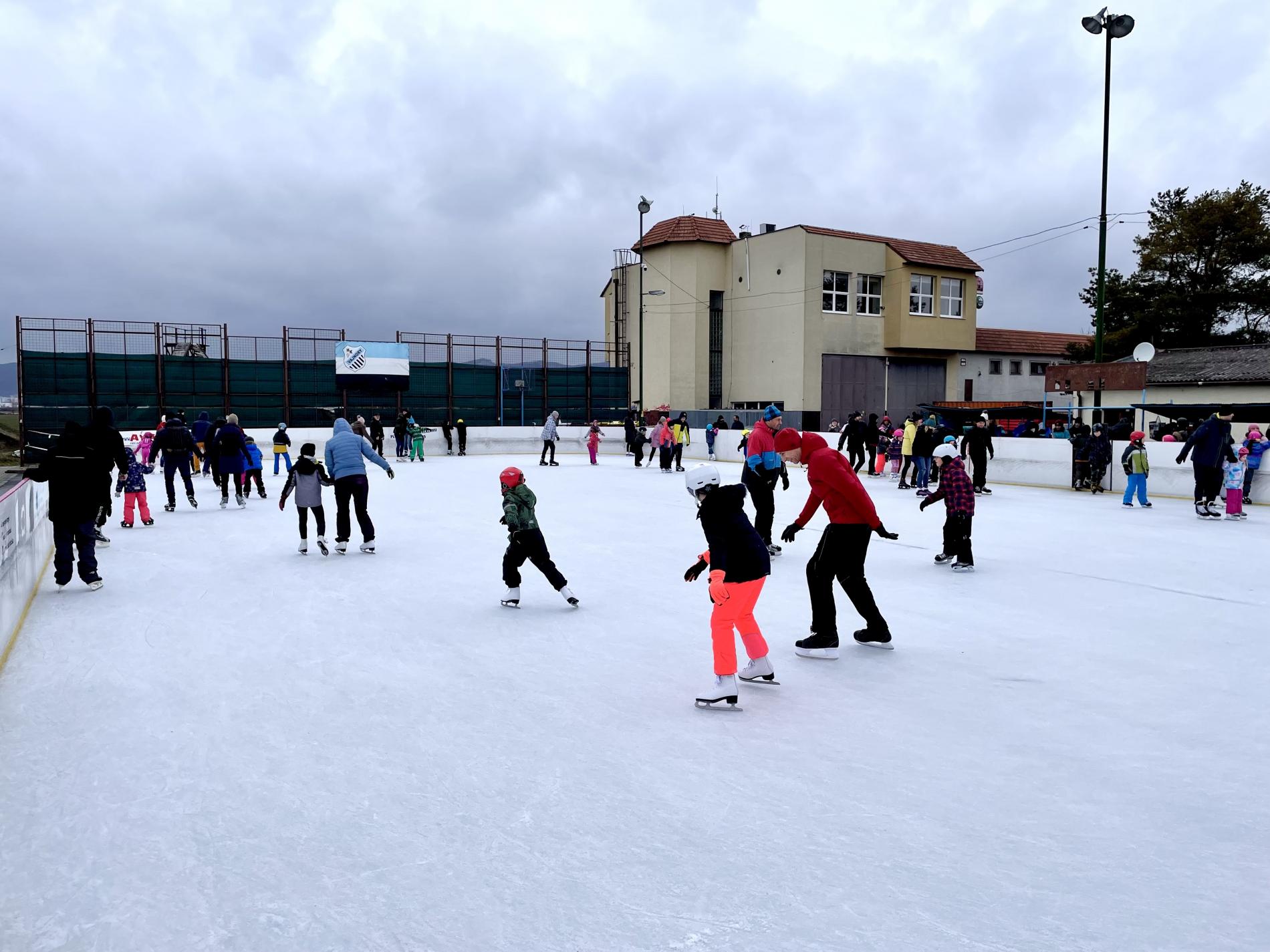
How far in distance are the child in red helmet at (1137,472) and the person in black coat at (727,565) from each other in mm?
13003

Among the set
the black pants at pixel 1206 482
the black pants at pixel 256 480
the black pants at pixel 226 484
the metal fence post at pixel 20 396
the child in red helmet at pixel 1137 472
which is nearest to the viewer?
the black pants at pixel 1206 482

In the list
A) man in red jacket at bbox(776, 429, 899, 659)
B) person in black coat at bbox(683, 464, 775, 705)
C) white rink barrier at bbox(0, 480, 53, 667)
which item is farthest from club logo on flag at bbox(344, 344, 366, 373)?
person in black coat at bbox(683, 464, 775, 705)

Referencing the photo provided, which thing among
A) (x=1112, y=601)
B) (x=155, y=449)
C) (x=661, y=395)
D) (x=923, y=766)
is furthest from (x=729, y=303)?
(x=923, y=766)

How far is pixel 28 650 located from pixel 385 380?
28422 mm

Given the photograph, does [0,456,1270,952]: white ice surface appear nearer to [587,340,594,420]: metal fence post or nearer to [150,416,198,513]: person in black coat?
[150,416,198,513]: person in black coat

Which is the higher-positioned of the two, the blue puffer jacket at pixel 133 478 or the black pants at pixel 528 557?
the blue puffer jacket at pixel 133 478

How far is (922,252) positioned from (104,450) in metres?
37.7

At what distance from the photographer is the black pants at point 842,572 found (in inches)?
240

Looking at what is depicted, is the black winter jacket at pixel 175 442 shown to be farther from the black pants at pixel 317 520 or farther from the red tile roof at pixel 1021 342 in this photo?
the red tile roof at pixel 1021 342

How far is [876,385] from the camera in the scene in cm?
4019

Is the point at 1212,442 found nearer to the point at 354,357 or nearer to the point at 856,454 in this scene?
the point at 856,454

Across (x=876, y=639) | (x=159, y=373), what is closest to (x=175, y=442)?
(x=876, y=639)

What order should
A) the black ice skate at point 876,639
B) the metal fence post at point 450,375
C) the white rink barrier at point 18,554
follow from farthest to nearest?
the metal fence post at point 450,375, the white rink barrier at point 18,554, the black ice skate at point 876,639

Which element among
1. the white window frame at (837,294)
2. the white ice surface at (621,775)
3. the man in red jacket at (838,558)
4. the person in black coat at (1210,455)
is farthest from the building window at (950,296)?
the man in red jacket at (838,558)
